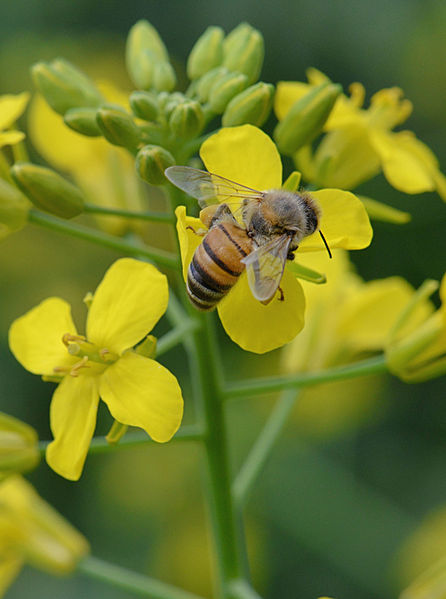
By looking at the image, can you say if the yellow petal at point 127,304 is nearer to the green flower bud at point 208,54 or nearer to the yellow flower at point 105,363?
the yellow flower at point 105,363

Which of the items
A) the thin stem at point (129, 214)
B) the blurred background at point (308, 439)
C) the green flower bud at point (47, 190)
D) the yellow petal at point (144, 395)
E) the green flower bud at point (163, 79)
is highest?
the green flower bud at point (163, 79)

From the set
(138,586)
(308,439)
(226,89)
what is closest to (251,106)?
(226,89)

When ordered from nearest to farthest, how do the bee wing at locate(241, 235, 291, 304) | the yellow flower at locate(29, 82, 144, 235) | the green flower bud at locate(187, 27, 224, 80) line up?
the bee wing at locate(241, 235, 291, 304), the green flower bud at locate(187, 27, 224, 80), the yellow flower at locate(29, 82, 144, 235)

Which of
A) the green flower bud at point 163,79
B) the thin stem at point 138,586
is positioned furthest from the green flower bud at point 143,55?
the thin stem at point 138,586

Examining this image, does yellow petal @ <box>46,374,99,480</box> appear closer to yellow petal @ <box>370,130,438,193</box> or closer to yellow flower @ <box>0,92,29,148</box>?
yellow flower @ <box>0,92,29,148</box>

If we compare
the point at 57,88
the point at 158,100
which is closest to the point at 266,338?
the point at 158,100

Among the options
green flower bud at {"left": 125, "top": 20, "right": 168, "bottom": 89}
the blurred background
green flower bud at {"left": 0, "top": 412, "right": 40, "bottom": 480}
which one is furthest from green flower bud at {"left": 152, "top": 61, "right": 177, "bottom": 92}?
the blurred background
